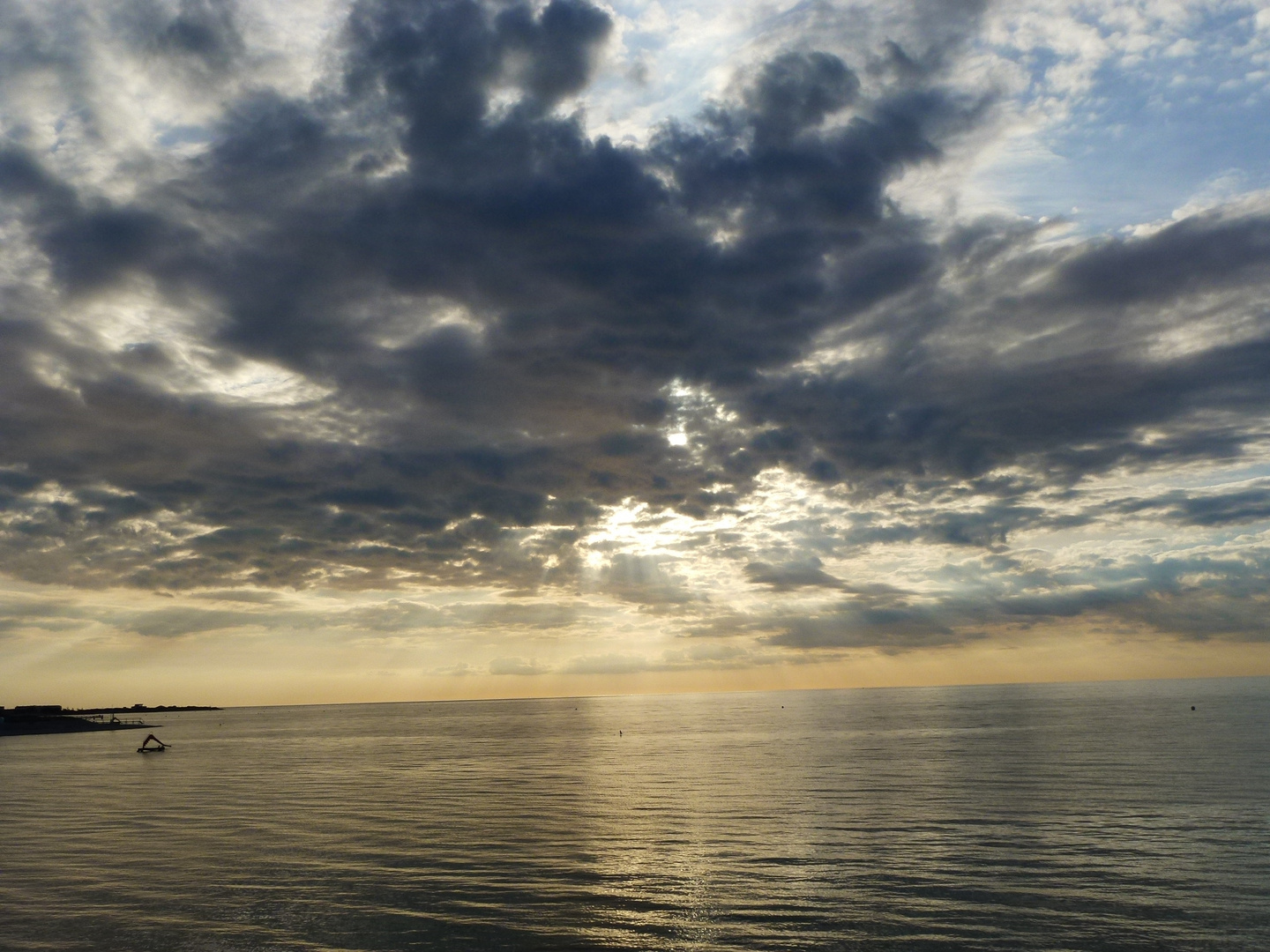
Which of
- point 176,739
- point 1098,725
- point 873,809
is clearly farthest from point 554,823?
point 176,739

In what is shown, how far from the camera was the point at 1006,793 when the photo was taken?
58.6 meters

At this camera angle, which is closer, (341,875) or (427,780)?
(341,875)

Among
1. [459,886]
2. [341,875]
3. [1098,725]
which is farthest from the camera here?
[1098,725]

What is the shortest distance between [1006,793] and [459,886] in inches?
1638

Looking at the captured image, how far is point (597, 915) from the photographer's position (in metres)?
31.5

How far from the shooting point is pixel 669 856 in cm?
4188

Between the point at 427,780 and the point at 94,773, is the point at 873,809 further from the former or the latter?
the point at 94,773

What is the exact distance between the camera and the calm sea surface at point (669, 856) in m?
29.4

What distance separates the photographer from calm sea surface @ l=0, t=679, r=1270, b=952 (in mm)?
29422

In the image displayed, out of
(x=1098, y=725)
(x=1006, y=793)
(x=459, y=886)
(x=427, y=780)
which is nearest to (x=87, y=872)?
(x=459, y=886)

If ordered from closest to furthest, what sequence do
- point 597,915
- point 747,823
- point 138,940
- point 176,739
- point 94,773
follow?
point 138,940, point 597,915, point 747,823, point 94,773, point 176,739

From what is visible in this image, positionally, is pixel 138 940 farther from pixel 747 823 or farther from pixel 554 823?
pixel 747 823

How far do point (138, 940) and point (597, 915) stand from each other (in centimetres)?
1663

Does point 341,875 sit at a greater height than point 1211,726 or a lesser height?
lesser
